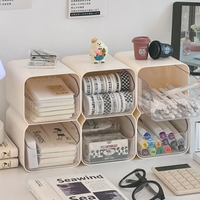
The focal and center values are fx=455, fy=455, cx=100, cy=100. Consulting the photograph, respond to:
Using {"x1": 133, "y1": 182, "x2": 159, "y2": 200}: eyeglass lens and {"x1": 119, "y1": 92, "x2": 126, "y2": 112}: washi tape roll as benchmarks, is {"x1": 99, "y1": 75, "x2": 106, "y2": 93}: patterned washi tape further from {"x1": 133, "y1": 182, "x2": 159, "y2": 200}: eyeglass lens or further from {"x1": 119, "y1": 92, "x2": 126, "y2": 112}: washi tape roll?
{"x1": 133, "y1": 182, "x2": 159, "y2": 200}: eyeglass lens

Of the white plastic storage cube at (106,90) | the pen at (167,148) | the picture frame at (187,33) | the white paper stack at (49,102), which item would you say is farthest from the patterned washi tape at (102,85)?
the picture frame at (187,33)

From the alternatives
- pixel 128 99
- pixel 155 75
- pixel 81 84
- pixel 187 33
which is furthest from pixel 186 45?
pixel 81 84

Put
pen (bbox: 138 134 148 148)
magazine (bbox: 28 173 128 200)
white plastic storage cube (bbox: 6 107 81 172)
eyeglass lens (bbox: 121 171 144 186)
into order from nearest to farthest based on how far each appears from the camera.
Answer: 1. magazine (bbox: 28 173 128 200)
2. eyeglass lens (bbox: 121 171 144 186)
3. white plastic storage cube (bbox: 6 107 81 172)
4. pen (bbox: 138 134 148 148)

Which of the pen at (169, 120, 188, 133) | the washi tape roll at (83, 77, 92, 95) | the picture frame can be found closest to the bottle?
the picture frame

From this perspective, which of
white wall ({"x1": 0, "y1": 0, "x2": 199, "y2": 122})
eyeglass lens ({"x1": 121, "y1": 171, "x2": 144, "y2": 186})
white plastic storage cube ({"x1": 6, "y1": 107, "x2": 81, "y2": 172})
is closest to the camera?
eyeglass lens ({"x1": 121, "y1": 171, "x2": 144, "y2": 186})

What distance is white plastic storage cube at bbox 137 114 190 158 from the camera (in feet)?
5.35

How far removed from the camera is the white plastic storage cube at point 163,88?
1549 mm

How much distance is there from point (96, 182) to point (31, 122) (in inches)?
12.4

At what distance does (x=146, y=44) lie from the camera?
1.64m

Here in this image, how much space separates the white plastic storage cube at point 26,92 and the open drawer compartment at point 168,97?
9.1 inches

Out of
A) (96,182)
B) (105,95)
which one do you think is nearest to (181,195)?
(96,182)

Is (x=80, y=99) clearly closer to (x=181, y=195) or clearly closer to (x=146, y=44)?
(x=146, y=44)

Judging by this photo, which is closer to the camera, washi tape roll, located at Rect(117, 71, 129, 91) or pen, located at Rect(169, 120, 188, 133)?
washi tape roll, located at Rect(117, 71, 129, 91)

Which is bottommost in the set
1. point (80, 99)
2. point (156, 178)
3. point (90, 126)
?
point (156, 178)
